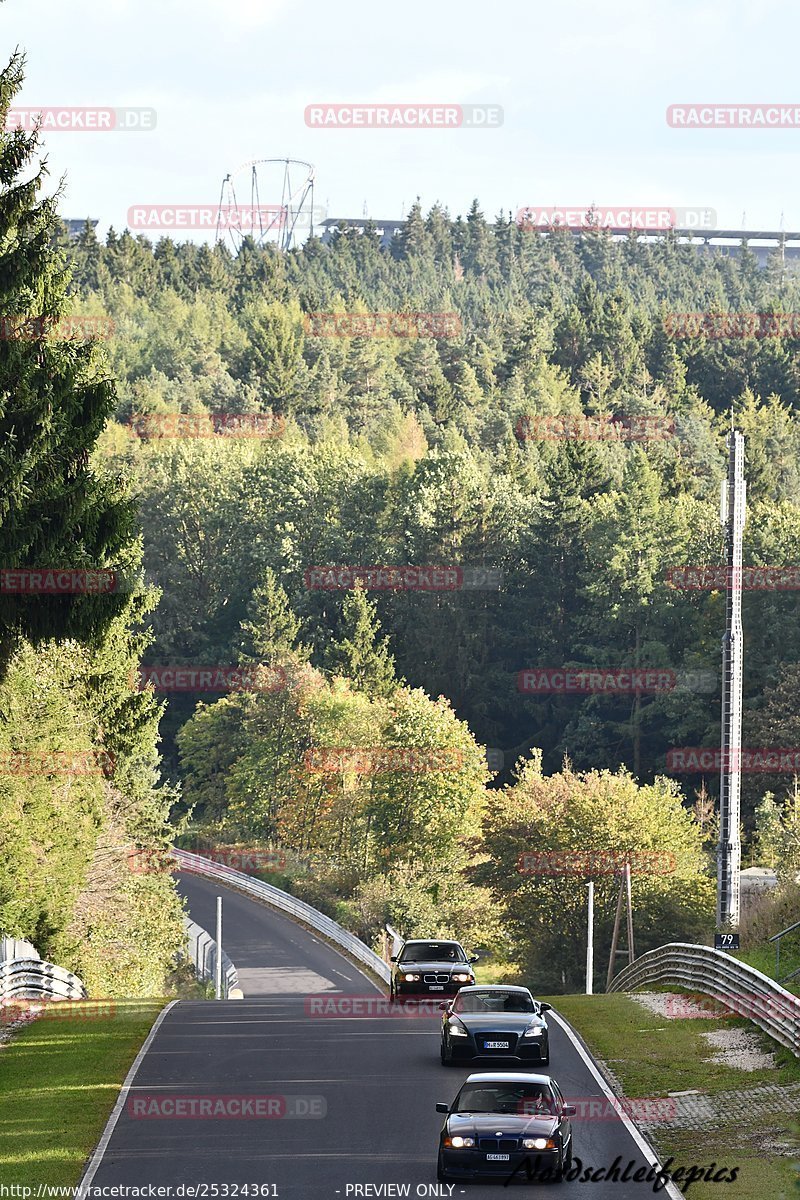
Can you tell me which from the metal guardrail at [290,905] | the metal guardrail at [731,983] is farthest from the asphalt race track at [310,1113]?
the metal guardrail at [290,905]

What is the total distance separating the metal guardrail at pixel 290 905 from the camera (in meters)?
62.5

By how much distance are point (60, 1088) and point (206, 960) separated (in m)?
43.7

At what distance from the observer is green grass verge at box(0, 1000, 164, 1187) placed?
61.4 feet

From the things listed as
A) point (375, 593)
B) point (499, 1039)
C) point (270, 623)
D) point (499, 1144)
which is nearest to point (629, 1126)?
point (499, 1039)

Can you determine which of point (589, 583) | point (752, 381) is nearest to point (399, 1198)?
point (589, 583)

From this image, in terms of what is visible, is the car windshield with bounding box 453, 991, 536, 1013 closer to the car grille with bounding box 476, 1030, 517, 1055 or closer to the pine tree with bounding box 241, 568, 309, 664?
the car grille with bounding box 476, 1030, 517, 1055

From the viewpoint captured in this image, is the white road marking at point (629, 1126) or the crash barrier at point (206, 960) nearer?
the white road marking at point (629, 1126)

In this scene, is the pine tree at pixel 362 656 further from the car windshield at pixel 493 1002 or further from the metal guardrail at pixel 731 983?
the car windshield at pixel 493 1002

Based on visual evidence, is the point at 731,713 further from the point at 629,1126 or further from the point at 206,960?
the point at 206,960

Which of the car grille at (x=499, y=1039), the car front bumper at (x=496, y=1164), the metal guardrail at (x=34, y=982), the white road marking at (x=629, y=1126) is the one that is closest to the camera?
the car front bumper at (x=496, y=1164)

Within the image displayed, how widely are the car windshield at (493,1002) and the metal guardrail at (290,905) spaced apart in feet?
103

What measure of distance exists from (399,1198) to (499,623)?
310 feet

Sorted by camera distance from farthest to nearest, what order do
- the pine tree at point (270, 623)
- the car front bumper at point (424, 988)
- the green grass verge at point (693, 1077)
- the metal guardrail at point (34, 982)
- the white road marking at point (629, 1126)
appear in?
the pine tree at point (270, 623) → the car front bumper at point (424, 988) → the metal guardrail at point (34, 982) → the green grass verge at point (693, 1077) → the white road marking at point (629, 1126)

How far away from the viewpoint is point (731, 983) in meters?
30.3
